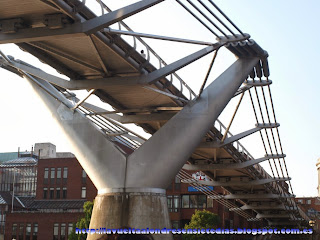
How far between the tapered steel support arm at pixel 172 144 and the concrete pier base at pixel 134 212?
54 centimetres

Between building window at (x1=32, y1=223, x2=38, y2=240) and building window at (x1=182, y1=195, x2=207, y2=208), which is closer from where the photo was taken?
building window at (x1=182, y1=195, x2=207, y2=208)

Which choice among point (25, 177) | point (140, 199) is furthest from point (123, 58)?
point (25, 177)

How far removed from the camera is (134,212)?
24875 millimetres

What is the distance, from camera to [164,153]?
82.5 feet

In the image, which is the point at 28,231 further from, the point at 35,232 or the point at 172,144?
the point at 172,144

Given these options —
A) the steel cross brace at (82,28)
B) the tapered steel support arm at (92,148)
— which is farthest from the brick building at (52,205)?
the steel cross brace at (82,28)

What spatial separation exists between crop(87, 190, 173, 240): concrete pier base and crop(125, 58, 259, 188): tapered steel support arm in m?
0.54

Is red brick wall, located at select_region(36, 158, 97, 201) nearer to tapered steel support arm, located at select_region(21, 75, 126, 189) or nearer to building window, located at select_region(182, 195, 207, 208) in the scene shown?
building window, located at select_region(182, 195, 207, 208)

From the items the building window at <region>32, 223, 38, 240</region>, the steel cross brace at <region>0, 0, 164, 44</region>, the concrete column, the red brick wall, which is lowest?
the building window at <region>32, 223, 38, 240</region>

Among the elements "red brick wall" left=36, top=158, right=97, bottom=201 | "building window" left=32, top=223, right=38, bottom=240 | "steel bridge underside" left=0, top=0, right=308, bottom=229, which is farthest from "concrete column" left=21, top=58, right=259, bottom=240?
"red brick wall" left=36, top=158, right=97, bottom=201

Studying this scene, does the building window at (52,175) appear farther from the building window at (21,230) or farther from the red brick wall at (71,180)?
the building window at (21,230)

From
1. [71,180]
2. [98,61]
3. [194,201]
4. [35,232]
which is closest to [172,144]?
[98,61]

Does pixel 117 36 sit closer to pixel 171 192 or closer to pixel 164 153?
pixel 164 153

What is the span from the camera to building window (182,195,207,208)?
250 ft
